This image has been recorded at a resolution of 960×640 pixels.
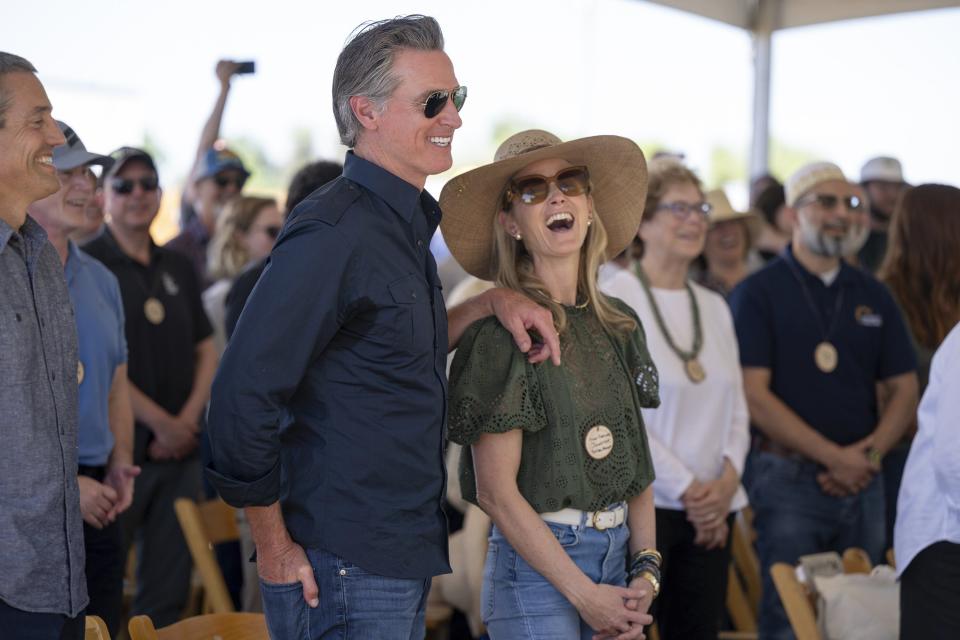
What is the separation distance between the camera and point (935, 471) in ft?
8.46

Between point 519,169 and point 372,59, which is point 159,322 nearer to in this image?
point 519,169

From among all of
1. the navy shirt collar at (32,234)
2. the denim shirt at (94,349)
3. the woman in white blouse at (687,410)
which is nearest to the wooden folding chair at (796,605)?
the woman in white blouse at (687,410)

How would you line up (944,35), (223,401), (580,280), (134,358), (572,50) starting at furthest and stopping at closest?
(572,50)
(944,35)
(134,358)
(580,280)
(223,401)

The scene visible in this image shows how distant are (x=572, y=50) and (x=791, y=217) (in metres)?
13.2

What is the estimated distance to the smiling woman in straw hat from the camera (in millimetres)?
2312

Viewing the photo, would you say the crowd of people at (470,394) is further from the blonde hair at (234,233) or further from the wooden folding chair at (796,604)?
the blonde hair at (234,233)

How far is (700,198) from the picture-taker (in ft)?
11.9

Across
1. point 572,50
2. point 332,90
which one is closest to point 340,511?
point 332,90

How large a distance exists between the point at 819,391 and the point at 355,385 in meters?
2.52

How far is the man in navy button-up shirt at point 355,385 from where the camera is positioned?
185 centimetres

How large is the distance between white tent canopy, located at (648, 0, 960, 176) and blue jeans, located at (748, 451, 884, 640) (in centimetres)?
482

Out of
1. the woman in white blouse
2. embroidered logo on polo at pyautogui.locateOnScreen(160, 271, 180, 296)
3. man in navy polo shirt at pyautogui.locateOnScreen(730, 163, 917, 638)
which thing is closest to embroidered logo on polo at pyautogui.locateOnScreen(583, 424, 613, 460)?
the woman in white blouse

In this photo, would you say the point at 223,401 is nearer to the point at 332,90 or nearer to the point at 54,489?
the point at 54,489

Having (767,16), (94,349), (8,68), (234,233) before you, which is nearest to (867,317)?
(94,349)
